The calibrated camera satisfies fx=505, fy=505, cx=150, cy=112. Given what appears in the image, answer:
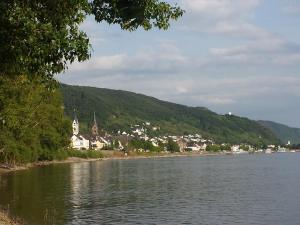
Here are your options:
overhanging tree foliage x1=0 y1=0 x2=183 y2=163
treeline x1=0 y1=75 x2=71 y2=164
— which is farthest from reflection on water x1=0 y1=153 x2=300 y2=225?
overhanging tree foliage x1=0 y1=0 x2=183 y2=163

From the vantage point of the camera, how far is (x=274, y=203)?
51719mm

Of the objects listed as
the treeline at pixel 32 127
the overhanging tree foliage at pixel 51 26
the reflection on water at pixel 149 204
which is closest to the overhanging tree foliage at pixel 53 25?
the overhanging tree foliage at pixel 51 26

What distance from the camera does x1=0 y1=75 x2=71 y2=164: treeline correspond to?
241 feet

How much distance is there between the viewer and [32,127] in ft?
359

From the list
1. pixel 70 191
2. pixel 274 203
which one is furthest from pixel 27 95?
pixel 274 203

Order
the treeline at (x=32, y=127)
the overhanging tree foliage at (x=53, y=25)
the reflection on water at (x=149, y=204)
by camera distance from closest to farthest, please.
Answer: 1. the overhanging tree foliage at (x=53, y=25)
2. the reflection on water at (x=149, y=204)
3. the treeline at (x=32, y=127)

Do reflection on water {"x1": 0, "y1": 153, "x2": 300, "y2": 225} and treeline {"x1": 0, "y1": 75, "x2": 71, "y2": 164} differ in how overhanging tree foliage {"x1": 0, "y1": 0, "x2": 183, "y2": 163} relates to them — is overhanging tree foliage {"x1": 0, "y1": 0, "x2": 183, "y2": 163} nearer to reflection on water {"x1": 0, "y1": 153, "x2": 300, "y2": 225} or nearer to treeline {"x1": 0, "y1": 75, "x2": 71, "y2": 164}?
reflection on water {"x1": 0, "y1": 153, "x2": 300, "y2": 225}

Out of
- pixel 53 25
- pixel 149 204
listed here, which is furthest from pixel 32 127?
pixel 53 25

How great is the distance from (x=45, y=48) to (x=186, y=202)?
3996 centimetres

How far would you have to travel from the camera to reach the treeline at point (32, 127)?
241ft

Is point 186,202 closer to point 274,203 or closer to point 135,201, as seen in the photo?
point 135,201

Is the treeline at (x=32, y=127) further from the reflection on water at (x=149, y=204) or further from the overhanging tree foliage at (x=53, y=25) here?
the overhanging tree foliage at (x=53, y=25)

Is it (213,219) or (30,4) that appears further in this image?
(213,219)

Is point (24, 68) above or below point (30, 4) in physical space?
below
